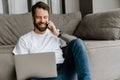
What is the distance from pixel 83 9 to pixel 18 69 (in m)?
1.94

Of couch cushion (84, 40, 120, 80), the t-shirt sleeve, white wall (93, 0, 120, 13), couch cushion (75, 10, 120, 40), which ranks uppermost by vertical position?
white wall (93, 0, 120, 13)

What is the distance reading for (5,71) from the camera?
175 cm

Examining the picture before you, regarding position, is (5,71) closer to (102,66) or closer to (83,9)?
(102,66)

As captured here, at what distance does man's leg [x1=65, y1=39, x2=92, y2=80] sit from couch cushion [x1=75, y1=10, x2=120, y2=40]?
0.73 m

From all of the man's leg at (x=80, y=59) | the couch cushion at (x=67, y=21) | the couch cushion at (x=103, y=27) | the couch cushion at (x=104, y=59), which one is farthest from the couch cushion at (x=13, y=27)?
the man's leg at (x=80, y=59)

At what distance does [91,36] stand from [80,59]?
2.89 feet

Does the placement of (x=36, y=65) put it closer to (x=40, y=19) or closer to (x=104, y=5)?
(x=40, y=19)

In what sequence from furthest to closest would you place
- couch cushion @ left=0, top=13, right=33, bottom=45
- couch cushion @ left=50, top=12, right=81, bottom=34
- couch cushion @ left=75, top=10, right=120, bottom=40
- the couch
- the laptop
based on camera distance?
couch cushion @ left=50, top=12, right=81, bottom=34, couch cushion @ left=0, top=13, right=33, bottom=45, couch cushion @ left=75, top=10, right=120, bottom=40, the couch, the laptop

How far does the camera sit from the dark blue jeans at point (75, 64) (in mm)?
1619

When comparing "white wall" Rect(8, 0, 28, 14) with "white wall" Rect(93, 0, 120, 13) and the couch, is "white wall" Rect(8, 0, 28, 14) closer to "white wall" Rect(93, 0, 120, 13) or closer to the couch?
the couch

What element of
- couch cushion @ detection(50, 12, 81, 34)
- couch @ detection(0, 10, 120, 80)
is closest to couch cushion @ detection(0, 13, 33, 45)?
couch @ detection(0, 10, 120, 80)

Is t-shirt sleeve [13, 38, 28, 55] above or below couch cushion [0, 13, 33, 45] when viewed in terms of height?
below

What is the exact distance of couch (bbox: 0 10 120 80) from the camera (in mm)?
1921

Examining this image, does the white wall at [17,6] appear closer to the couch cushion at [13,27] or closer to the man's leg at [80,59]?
the couch cushion at [13,27]
